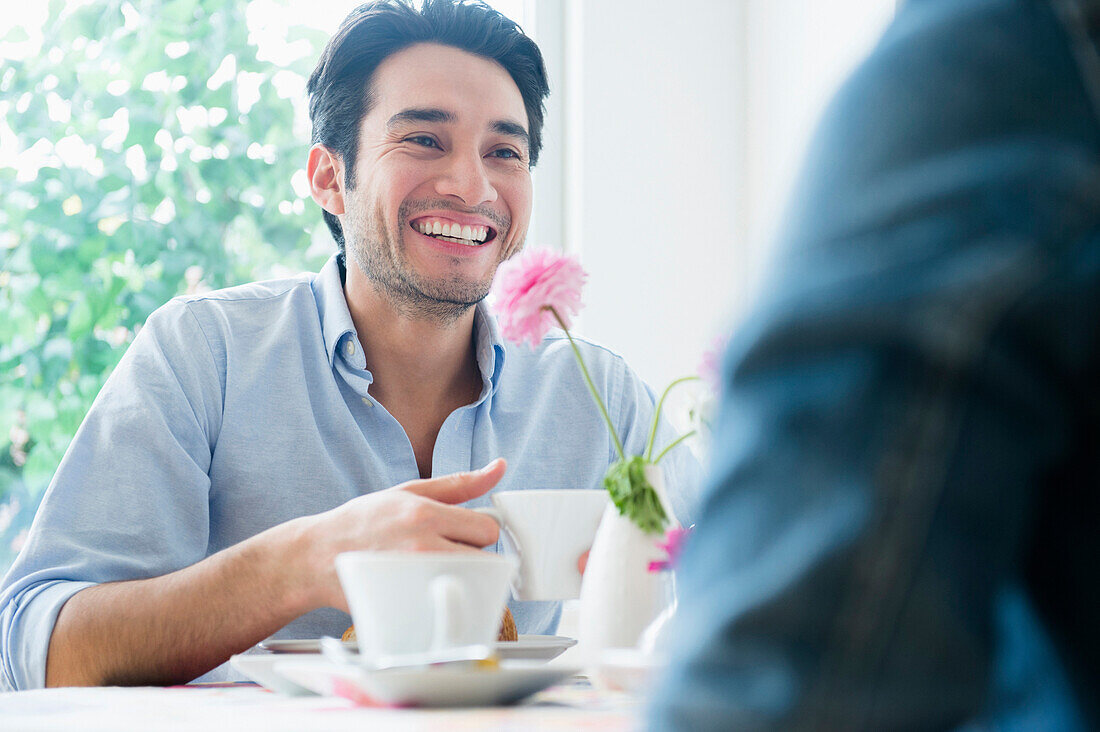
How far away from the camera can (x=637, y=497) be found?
0.83 meters

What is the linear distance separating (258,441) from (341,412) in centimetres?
13

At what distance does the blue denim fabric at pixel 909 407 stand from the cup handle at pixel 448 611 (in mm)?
413

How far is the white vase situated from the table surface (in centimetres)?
5

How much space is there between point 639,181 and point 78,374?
1.33m

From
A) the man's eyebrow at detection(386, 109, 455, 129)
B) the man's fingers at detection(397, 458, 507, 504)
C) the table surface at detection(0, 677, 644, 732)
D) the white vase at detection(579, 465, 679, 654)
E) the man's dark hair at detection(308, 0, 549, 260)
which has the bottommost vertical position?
the table surface at detection(0, 677, 644, 732)

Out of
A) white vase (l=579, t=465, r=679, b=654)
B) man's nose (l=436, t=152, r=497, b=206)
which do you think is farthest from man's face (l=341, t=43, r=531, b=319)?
white vase (l=579, t=465, r=679, b=654)

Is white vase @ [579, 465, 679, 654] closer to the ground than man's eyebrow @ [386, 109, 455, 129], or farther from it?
closer to the ground

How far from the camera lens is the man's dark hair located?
1744 millimetres

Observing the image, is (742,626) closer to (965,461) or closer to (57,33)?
(965,461)

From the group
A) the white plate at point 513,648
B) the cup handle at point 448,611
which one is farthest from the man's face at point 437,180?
the cup handle at point 448,611

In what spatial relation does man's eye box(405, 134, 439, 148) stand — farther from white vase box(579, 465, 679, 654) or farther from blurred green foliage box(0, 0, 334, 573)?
white vase box(579, 465, 679, 654)

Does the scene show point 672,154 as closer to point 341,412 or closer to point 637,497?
point 341,412

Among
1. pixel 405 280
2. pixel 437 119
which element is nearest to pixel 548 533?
pixel 405 280

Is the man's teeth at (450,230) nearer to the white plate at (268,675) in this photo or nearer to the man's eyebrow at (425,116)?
the man's eyebrow at (425,116)
